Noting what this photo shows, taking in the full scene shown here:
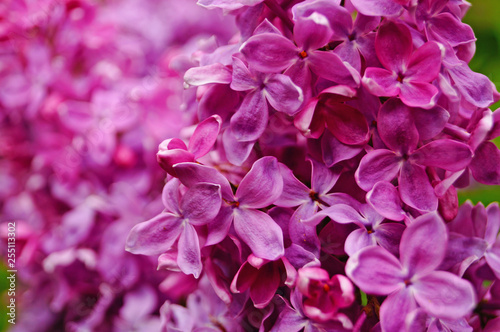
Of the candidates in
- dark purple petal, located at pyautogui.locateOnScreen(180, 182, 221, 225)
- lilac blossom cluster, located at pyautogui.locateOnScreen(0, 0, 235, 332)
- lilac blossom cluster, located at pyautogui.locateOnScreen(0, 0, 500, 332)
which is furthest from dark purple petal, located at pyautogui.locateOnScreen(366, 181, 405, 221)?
lilac blossom cluster, located at pyautogui.locateOnScreen(0, 0, 235, 332)

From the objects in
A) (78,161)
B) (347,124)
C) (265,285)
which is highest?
(347,124)

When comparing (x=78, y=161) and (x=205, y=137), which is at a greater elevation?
(x=205, y=137)

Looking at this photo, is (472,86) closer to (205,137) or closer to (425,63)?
(425,63)

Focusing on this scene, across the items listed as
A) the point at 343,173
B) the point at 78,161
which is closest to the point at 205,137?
the point at 343,173

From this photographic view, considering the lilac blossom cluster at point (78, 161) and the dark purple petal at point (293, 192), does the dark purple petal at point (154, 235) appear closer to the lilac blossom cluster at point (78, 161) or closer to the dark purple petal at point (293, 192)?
the dark purple petal at point (293, 192)

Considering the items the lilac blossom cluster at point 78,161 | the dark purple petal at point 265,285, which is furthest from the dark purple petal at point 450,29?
the lilac blossom cluster at point 78,161

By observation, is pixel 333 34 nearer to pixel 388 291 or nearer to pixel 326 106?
pixel 326 106

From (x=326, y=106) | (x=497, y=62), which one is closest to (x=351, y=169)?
(x=326, y=106)
